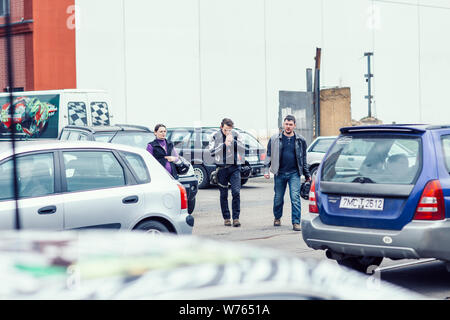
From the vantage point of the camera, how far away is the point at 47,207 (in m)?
6.96

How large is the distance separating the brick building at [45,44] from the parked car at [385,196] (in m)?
20.6

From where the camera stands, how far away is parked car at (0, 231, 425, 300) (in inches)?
86.4

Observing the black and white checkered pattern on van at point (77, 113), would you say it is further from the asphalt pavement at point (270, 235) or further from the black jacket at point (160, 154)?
the black jacket at point (160, 154)

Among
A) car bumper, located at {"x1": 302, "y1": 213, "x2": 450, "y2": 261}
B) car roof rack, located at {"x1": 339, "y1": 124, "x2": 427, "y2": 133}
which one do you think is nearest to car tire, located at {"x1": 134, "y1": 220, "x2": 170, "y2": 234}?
car bumper, located at {"x1": 302, "y1": 213, "x2": 450, "y2": 261}

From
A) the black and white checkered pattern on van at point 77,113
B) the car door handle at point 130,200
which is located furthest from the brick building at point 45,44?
the car door handle at point 130,200

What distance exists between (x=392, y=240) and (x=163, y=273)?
4.55 meters

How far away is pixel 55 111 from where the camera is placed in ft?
76.2

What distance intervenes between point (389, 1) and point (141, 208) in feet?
101

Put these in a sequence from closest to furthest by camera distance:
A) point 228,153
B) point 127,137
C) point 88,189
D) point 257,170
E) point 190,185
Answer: point 88,189 → point 228,153 → point 190,185 → point 127,137 → point 257,170

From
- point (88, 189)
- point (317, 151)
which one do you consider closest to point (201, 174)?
point (317, 151)

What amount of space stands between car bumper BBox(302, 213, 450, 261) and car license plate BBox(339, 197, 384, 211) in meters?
0.20

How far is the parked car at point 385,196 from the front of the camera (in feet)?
21.1

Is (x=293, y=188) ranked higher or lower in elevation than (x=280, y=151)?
lower

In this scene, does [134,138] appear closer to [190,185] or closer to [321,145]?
[190,185]
